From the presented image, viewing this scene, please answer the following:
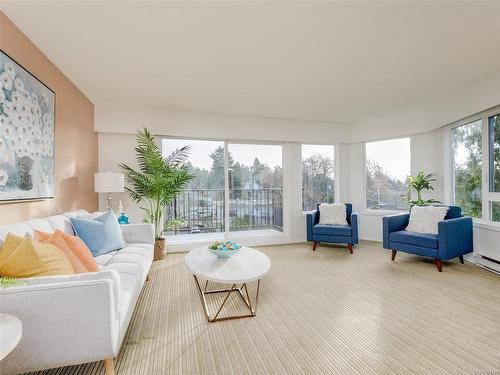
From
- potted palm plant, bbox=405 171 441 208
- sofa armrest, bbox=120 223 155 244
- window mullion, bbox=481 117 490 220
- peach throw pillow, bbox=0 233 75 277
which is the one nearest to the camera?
peach throw pillow, bbox=0 233 75 277

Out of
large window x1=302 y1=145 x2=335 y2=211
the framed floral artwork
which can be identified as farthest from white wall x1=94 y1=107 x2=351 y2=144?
the framed floral artwork

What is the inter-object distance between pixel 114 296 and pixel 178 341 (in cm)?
71

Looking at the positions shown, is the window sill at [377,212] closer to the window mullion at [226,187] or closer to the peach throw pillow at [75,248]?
the window mullion at [226,187]

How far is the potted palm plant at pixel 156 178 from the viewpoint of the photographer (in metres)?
3.93

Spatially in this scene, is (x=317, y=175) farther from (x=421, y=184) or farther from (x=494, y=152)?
(x=494, y=152)

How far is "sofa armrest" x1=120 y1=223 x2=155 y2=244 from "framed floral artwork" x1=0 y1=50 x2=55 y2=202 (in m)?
0.84

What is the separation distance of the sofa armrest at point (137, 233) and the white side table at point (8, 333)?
1.94 m

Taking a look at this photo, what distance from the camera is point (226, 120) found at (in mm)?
4668

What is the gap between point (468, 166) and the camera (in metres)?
3.88

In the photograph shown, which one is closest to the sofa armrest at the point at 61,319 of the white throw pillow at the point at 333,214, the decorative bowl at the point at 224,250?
the decorative bowl at the point at 224,250

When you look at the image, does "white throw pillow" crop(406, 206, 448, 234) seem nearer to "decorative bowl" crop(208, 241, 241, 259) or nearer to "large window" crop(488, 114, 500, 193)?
"large window" crop(488, 114, 500, 193)

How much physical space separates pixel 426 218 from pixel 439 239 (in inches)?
20.4

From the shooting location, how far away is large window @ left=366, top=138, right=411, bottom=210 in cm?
486

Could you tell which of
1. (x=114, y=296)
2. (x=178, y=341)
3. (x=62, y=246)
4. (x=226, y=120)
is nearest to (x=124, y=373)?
(x=178, y=341)
